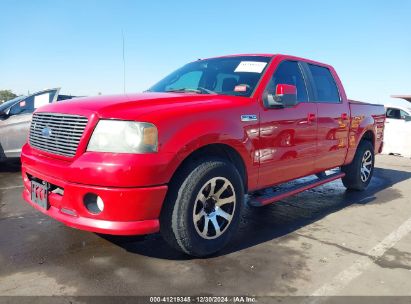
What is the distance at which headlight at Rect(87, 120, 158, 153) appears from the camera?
2613mm

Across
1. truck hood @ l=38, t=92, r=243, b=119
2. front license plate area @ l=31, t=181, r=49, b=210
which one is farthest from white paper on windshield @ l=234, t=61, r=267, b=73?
front license plate area @ l=31, t=181, r=49, b=210

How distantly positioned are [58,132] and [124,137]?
2.18 ft

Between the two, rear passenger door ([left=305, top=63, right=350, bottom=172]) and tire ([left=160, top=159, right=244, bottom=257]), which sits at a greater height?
rear passenger door ([left=305, top=63, right=350, bottom=172])

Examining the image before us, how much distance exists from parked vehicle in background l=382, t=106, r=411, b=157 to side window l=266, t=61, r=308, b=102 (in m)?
7.22

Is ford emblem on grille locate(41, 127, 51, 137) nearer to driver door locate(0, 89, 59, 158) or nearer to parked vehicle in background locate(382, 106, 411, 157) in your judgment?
driver door locate(0, 89, 59, 158)

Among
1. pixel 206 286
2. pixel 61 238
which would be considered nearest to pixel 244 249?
pixel 206 286

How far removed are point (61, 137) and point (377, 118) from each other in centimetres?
503

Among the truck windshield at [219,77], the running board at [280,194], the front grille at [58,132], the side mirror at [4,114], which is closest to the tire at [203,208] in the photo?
the running board at [280,194]

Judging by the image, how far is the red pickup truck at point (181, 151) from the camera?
8.61 feet

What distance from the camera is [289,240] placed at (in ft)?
11.7

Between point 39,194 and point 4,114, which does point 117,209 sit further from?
point 4,114

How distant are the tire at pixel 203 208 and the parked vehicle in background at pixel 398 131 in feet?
28.4

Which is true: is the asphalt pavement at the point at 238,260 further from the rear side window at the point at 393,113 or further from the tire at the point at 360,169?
the rear side window at the point at 393,113

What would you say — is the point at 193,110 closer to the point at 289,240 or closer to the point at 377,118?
the point at 289,240
